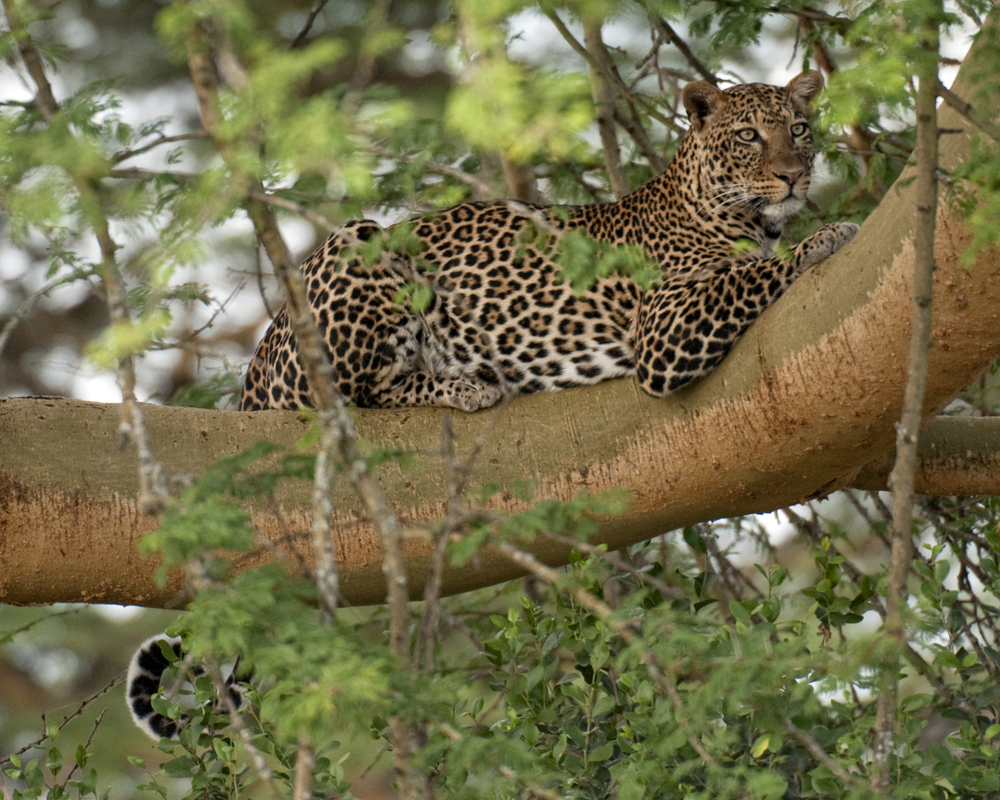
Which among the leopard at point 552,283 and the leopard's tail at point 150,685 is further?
the leopard at point 552,283

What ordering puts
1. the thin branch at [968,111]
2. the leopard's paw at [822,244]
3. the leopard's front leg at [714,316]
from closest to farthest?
1. the thin branch at [968,111]
2. the leopard's front leg at [714,316]
3. the leopard's paw at [822,244]

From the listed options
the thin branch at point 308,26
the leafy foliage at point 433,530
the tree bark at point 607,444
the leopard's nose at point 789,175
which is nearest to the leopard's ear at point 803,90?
the leopard's nose at point 789,175

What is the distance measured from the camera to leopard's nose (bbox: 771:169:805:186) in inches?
226

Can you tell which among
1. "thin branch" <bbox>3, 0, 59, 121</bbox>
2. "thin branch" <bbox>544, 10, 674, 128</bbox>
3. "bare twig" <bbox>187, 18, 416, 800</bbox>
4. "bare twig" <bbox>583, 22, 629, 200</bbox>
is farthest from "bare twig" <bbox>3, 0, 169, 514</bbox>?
"bare twig" <bbox>583, 22, 629, 200</bbox>

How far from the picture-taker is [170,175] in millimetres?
2729

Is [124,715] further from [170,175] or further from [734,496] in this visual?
[170,175]

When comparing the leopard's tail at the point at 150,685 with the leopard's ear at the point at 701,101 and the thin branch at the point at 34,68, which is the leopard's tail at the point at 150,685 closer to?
the thin branch at the point at 34,68

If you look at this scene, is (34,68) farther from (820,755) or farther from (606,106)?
(606,106)

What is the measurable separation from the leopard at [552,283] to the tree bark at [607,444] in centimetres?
50

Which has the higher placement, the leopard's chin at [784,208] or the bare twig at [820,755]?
the bare twig at [820,755]

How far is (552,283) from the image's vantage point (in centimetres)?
583

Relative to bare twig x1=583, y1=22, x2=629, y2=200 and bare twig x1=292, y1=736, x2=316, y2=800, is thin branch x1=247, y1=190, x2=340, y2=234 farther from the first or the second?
bare twig x1=583, y1=22, x2=629, y2=200

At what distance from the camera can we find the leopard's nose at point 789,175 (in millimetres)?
5734

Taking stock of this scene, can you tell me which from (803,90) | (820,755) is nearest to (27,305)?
(820,755)
